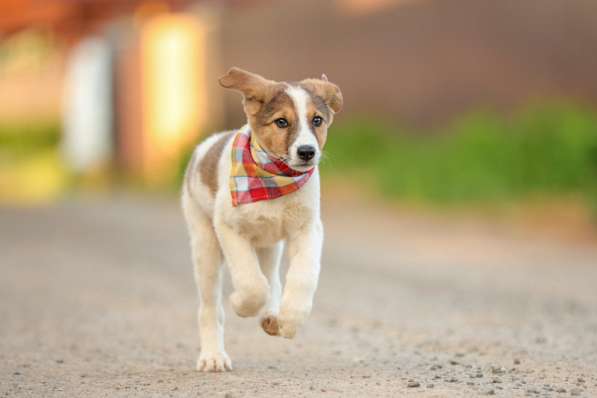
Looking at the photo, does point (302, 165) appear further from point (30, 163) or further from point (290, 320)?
point (30, 163)

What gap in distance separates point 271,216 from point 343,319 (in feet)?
8.01

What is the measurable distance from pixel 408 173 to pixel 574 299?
245 inches

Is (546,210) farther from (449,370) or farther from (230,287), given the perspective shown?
(449,370)

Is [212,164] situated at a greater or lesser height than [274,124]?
lesser

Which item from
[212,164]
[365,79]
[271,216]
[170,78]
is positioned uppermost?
[170,78]

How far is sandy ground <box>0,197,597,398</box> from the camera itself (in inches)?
213

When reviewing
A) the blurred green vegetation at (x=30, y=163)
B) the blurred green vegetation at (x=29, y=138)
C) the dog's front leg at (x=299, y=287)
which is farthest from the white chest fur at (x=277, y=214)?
the blurred green vegetation at (x=29, y=138)

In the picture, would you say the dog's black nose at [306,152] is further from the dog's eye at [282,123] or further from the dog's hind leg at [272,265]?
the dog's hind leg at [272,265]

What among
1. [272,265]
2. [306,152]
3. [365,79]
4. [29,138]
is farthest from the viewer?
[29,138]

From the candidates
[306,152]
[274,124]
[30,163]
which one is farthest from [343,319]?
[30,163]

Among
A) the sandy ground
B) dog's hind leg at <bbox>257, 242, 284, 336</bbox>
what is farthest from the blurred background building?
dog's hind leg at <bbox>257, 242, 284, 336</bbox>

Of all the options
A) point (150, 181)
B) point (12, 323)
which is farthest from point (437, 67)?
point (12, 323)

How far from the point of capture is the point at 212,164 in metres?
5.87

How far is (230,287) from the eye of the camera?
9219mm
